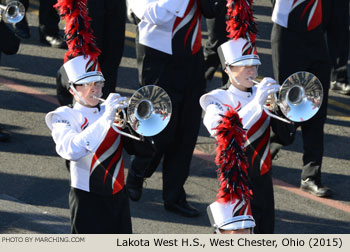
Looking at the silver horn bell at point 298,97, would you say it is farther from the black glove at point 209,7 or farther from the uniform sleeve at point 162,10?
the uniform sleeve at point 162,10

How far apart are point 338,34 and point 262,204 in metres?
3.87

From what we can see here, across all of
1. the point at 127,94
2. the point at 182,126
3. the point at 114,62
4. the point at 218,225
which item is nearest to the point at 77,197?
the point at 218,225

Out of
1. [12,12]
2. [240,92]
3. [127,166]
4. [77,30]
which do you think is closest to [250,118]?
[240,92]

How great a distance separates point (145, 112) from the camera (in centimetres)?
626

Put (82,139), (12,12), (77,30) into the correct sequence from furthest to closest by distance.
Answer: (12,12) < (77,30) < (82,139)

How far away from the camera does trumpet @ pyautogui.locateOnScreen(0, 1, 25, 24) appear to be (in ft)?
28.0

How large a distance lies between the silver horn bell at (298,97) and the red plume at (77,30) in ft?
4.45

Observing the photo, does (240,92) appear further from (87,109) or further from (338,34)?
(338,34)

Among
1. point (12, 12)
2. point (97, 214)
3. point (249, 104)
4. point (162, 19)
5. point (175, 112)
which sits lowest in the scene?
point (97, 214)

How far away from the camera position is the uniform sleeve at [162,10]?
752cm

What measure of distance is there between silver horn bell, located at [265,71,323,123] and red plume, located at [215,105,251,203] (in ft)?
2.30

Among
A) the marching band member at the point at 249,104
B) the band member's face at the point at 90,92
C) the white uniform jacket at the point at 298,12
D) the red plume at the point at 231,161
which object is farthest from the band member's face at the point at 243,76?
the white uniform jacket at the point at 298,12

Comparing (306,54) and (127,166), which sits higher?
(306,54)

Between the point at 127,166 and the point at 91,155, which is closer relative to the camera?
the point at 91,155
